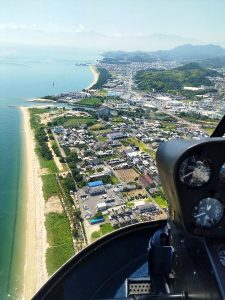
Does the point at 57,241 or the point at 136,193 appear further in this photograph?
the point at 136,193

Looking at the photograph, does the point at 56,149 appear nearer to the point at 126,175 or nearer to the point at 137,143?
the point at 137,143

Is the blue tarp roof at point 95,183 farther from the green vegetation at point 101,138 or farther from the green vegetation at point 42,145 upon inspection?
the green vegetation at point 101,138

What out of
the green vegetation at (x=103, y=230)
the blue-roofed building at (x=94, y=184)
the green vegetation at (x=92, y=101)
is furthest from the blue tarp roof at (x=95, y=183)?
the green vegetation at (x=92, y=101)

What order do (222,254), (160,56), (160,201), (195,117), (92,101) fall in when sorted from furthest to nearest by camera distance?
1. (160,56)
2. (92,101)
3. (195,117)
4. (160,201)
5. (222,254)

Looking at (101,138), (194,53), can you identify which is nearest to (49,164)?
(101,138)

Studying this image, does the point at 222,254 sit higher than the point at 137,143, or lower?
higher

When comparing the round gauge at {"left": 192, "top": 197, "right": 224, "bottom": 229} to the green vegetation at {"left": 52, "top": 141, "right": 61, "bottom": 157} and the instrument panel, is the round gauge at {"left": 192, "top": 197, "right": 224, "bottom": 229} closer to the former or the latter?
the instrument panel

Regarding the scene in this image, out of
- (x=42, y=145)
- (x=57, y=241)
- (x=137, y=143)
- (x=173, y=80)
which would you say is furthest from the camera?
(x=173, y=80)
